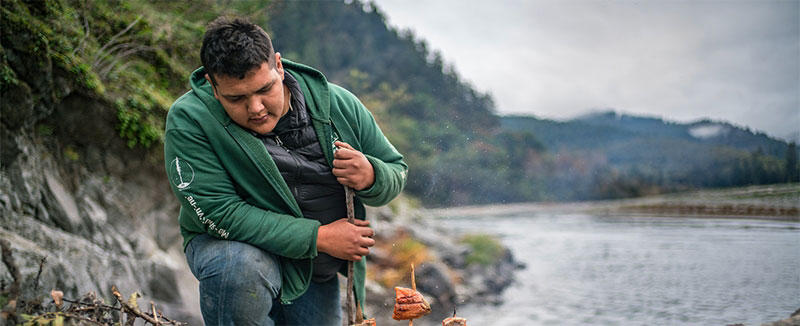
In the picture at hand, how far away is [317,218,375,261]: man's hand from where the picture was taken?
167 centimetres

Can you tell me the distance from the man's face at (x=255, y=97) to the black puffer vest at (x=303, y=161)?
81mm

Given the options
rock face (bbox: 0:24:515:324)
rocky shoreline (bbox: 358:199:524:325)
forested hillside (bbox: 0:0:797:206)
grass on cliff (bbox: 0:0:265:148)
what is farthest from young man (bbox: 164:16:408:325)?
Result: rocky shoreline (bbox: 358:199:524:325)

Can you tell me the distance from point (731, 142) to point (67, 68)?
6.36 meters

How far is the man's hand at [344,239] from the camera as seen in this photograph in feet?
5.48

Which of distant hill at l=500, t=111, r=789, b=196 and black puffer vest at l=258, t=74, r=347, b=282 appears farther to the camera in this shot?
distant hill at l=500, t=111, r=789, b=196

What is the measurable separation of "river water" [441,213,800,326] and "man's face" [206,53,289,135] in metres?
2.47

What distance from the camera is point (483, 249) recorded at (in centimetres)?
1325

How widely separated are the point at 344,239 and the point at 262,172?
1.15 feet

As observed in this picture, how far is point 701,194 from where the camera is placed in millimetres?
6508

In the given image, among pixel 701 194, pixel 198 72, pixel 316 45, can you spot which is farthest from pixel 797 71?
pixel 316 45

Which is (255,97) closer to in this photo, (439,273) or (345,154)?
(345,154)

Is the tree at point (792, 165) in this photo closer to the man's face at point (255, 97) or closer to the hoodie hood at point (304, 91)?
the hoodie hood at point (304, 91)

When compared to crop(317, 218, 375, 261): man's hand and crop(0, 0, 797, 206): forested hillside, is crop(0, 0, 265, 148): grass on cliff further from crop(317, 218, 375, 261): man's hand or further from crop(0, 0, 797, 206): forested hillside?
crop(317, 218, 375, 261): man's hand

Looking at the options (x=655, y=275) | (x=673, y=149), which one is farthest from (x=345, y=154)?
(x=673, y=149)
